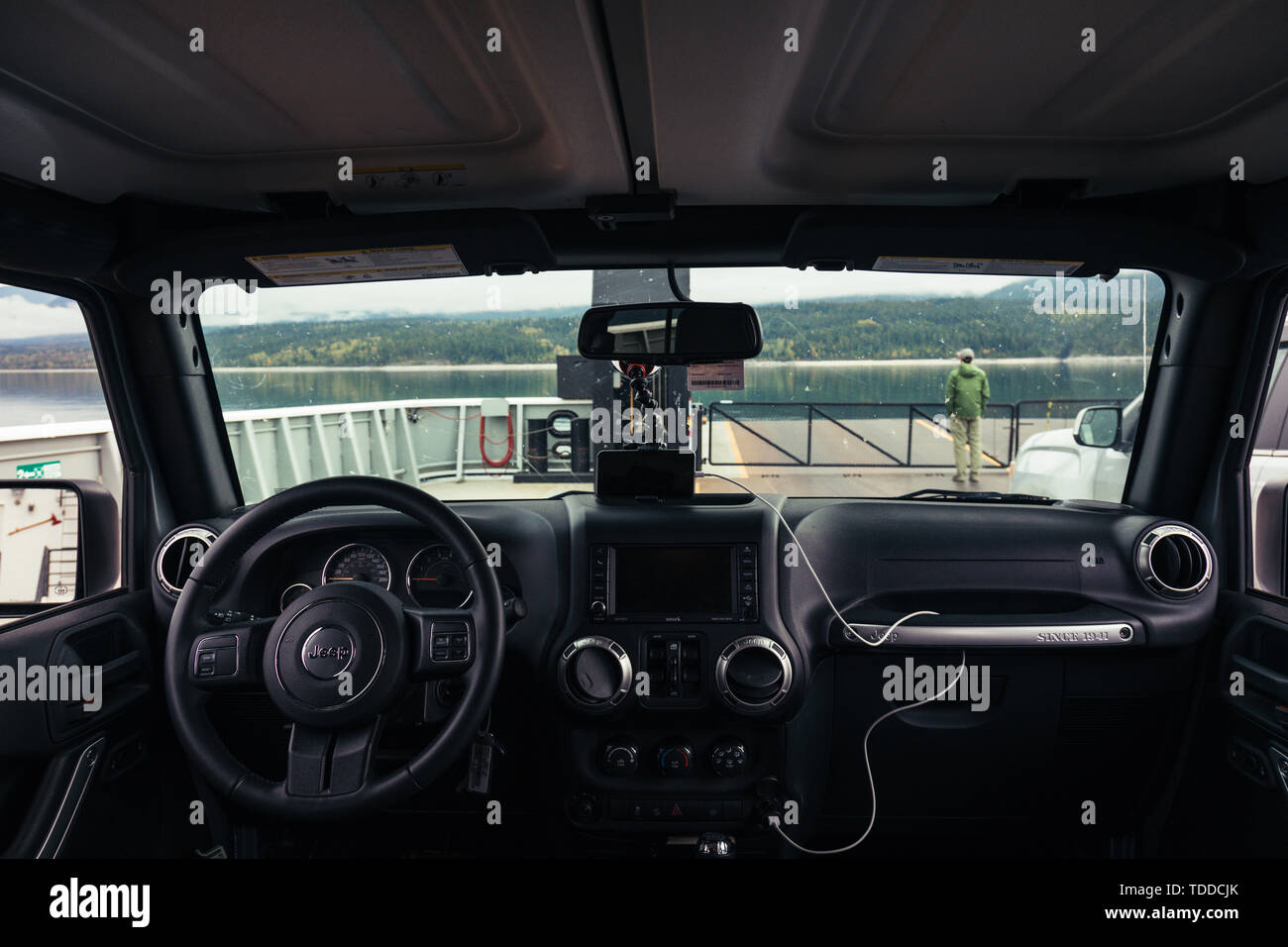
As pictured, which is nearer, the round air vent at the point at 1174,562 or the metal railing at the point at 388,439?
the round air vent at the point at 1174,562

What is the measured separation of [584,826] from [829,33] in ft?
8.27

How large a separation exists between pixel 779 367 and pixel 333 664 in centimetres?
185

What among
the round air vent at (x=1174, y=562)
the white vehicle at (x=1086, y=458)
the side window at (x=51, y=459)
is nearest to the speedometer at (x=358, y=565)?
the side window at (x=51, y=459)

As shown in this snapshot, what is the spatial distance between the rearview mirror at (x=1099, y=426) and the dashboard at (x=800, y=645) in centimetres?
47

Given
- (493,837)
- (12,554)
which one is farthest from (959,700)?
(12,554)

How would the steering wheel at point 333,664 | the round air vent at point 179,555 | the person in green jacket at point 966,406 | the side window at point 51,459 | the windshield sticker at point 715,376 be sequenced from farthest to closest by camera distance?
the person in green jacket at point 966,406 < the windshield sticker at point 715,376 < the round air vent at point 179,555 < the side window at point 51,459 < the steering wheel at point 333,664

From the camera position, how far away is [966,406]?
3010 millimetres

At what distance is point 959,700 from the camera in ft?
8.93

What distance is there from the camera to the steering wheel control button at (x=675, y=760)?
2.68 m

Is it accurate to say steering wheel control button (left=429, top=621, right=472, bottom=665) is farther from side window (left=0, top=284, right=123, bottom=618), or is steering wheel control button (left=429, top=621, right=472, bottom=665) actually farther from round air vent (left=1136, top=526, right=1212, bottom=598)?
round air vent (left=1136, top=526, right=1212, bottom=598)

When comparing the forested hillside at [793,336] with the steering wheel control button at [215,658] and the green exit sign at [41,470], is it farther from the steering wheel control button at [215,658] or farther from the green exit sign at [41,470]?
the steering wheel control button at [215,658]

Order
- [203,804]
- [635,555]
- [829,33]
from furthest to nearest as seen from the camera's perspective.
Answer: [203,804]
[635,555]
[829,33]

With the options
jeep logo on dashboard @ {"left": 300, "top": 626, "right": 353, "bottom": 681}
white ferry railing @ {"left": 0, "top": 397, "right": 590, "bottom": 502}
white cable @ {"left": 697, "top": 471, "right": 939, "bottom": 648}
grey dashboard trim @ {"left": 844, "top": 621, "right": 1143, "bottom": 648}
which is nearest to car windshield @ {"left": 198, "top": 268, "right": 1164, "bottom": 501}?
white cable @ {"left": 697, "top": 471, "right": 939, "bottom": 648}
